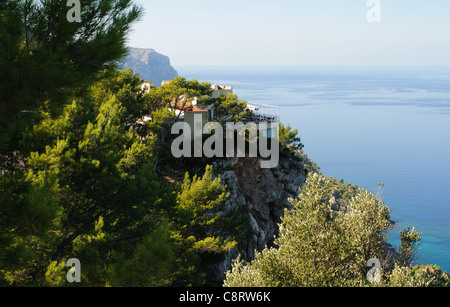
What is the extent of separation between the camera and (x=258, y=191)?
3566cm

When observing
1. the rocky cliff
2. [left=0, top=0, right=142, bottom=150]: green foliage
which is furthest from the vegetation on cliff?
the rocky cliff

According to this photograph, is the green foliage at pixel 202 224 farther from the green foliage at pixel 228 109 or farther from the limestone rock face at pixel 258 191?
the green foliage at pixel 228 109

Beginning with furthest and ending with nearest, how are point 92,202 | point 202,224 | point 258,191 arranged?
point 258,191 < point 202,224 < point 92,202

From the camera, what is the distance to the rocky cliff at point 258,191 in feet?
94.7

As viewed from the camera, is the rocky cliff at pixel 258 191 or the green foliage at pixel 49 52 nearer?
the green foliage at pixel 49 52

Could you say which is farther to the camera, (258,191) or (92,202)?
(258,191)

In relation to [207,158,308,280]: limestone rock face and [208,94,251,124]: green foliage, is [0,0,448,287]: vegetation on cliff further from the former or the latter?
[208,94,251,124]: green foliage

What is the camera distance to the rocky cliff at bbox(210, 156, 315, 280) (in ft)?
94.7

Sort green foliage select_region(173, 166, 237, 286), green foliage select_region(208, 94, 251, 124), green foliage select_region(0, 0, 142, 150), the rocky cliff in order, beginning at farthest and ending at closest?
green foliage select_region(208, 94, 251, 124), the rocky cliff, green foliage select_region(173, 166, 237, 286), green foliage select_region(0, 0, 142, 150)

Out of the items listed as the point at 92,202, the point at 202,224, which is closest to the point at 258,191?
the point at 202,224

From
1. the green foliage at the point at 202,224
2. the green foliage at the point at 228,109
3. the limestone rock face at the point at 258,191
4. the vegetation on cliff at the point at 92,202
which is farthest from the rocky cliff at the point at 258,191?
the vegetation on cliff at the point at 92,202

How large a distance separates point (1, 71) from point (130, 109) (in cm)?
2038

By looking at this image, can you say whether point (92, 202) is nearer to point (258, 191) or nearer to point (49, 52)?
point (49, 52)
